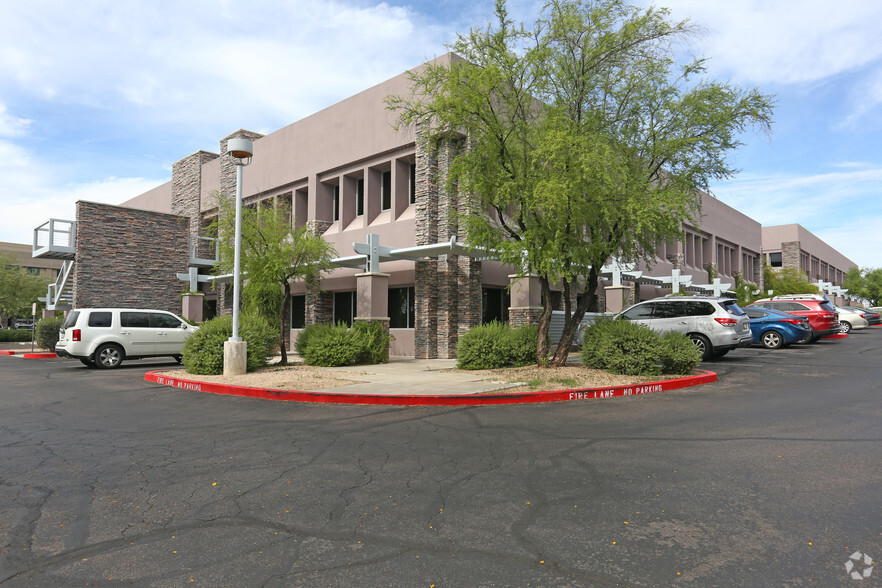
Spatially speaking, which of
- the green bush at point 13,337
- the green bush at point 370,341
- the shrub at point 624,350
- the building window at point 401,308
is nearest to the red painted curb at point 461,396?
the shrub at point 624,350

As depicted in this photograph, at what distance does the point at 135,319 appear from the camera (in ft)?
59.9

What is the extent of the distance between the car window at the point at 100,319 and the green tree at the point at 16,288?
32.4m

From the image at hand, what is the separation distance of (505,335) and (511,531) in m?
10.4

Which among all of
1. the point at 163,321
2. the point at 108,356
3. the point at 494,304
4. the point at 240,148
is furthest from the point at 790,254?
the point at 108,356

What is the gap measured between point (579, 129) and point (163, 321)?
46.1 feet

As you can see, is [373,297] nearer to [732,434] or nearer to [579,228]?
[579,228]

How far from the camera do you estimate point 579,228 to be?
41.9ft

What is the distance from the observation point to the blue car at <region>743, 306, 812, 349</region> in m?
20.3

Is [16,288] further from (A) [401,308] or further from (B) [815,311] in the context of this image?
(B) [815,311]

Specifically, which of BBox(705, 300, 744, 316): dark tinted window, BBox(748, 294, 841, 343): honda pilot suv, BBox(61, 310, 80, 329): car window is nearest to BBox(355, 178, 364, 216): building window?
BBox(61, 310, 80, 329): car window

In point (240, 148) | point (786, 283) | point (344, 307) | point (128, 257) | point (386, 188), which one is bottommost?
point (344, 307)

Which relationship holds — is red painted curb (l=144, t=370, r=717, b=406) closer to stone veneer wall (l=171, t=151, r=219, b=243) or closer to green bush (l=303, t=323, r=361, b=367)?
green bush (l=303, t=323, r=361, b=367)

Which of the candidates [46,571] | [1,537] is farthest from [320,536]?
[1,537]

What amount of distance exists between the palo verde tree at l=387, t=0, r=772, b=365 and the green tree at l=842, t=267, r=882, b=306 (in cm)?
7731
